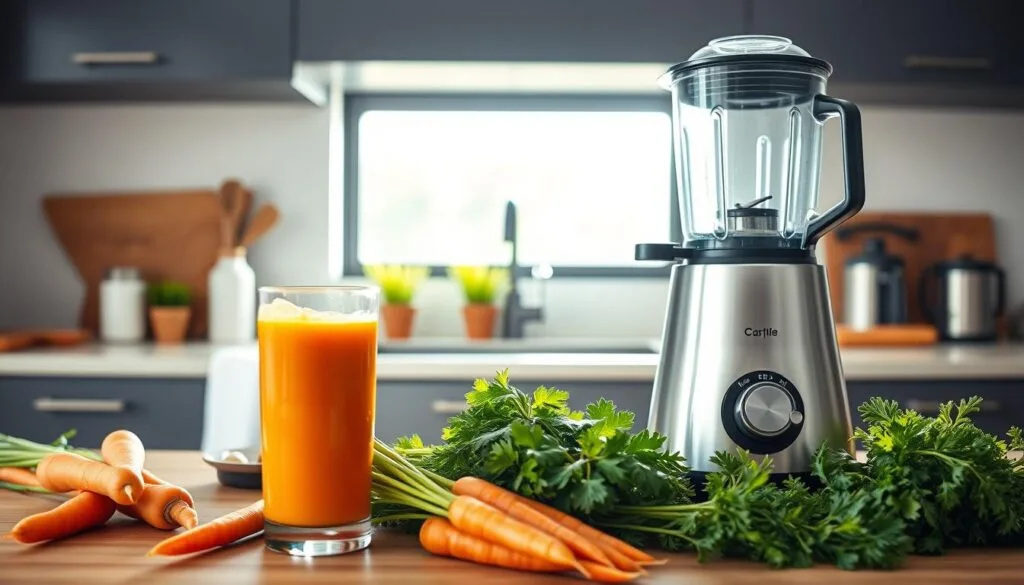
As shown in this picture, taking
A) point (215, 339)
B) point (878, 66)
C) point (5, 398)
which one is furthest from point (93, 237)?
point (878, 66)

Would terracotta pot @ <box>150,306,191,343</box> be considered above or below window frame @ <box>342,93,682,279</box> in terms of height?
A: below

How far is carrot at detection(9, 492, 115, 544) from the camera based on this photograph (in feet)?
2.63

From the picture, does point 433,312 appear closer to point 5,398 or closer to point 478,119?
point 478,119

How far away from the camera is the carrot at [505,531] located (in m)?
→ 0.70

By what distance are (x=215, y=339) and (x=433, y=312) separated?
606mm

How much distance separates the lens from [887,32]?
2416 mm

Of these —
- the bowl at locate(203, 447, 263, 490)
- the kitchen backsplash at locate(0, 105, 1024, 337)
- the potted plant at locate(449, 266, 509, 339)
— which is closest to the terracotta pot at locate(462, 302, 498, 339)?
the potted plant at locate(449, 266, 509, 339)

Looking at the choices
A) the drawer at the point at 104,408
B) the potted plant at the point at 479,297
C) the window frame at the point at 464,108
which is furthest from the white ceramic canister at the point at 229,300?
the potted plant at the point at 479,297

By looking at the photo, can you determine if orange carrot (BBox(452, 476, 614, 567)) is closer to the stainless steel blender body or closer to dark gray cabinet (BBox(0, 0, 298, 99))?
the stainless steel blender body

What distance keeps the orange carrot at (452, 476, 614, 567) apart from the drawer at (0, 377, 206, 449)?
Result: 153 cm

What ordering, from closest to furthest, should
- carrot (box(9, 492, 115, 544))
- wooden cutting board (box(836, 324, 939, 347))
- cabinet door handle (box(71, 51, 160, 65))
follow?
carrot (box(9, 492, 115, 544)) → cabinet door handle (box(71, 51, 160, 65)) → wooden cutting board (box(836, 324, 939, 347))

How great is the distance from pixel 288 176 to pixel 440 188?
44 cm

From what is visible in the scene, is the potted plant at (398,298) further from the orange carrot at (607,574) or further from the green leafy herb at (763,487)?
the orange carrot at (607,574)

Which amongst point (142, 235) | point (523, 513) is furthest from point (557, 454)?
point (142, 235)
